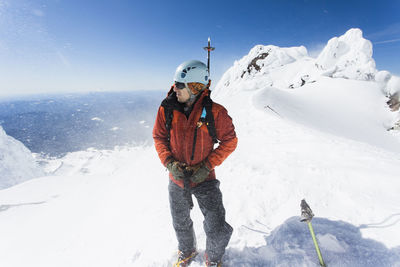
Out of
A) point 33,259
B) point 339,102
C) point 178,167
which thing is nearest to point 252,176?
point 178,167

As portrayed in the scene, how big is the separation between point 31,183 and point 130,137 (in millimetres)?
172375

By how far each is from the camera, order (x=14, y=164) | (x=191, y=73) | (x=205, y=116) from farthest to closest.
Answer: (x=14, y=164) → (x=191, y=73) → (x=205, y=116)

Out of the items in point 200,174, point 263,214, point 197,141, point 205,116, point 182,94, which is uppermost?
point 182,94

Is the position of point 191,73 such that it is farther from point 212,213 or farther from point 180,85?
point 212,213

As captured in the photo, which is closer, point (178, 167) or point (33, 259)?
point (178, 167)

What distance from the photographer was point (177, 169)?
8.14 feet

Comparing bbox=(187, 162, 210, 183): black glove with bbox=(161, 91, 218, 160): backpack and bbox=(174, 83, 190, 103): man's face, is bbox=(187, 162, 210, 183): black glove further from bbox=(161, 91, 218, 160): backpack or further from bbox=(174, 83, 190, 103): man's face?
bbox=(174, 83, 190, 103): man's face

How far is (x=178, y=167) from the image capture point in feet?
8.18

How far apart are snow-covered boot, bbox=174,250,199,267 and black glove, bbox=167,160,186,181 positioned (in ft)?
4.68

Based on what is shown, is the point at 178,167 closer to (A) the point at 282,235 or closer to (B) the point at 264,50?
(A) the point at 282,235

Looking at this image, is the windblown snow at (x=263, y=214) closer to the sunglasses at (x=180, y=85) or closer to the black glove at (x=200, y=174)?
the black glove at (x=200, y=174)

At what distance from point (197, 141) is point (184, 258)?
1.95 metres

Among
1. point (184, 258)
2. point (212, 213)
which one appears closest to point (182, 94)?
point (212, 213)

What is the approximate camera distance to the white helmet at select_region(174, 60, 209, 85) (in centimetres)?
253
